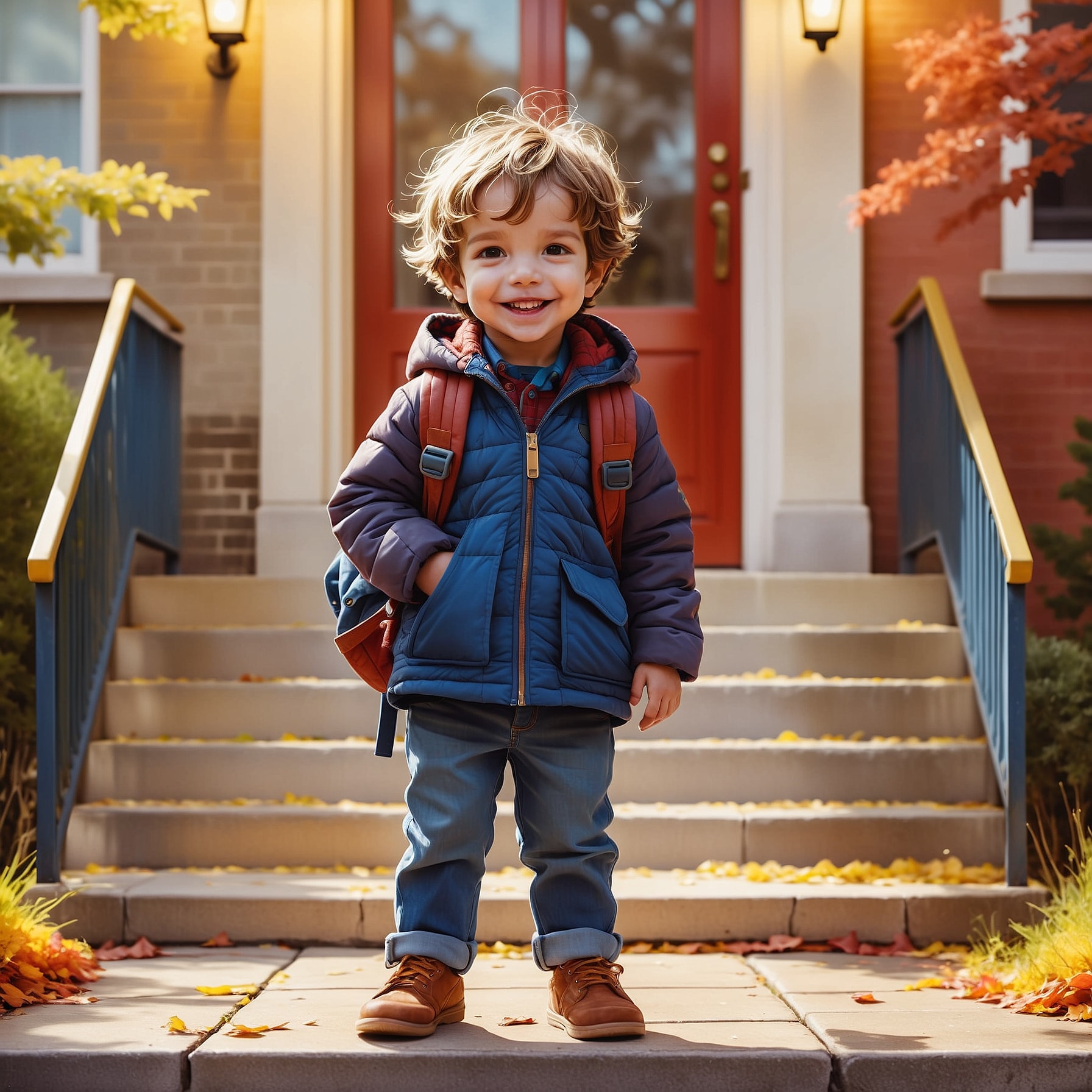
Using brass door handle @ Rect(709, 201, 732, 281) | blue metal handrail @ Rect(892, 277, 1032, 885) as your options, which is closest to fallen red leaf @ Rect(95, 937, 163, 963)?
blue metal handrail @ Rect(892, 277, 1032, 885)

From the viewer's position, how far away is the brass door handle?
5.77 metres

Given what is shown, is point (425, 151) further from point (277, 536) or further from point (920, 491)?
point (920, 491)

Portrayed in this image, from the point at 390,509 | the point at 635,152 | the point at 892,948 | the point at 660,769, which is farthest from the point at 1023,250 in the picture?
the point at 390,509

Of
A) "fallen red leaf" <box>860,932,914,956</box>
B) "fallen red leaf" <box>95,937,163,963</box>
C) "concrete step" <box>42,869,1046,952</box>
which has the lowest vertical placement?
"fallen red leaf" <box>860,932,914,956</box>

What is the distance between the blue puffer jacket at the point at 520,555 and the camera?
247cm

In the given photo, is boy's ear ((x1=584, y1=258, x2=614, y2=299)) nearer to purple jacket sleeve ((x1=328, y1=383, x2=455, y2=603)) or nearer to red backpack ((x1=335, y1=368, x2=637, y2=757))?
red backpack ((x1=335, y1=368, x2=637, y2=757))

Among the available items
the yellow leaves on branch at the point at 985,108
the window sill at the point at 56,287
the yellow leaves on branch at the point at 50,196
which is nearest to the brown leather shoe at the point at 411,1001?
the yellow leaves on branch at the point at 50,196

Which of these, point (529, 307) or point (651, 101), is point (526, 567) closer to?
point (529, 307)

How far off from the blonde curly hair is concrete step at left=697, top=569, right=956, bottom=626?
2.34 metres

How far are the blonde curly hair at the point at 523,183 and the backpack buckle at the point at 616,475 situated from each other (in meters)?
0.38

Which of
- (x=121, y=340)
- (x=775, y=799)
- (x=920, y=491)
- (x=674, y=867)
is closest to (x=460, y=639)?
(x=674, y=867)

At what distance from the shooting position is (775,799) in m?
4.12

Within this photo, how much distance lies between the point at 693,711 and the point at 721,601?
25.7 inches

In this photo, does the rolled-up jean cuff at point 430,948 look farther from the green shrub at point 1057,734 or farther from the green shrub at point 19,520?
the green shrub at point 1057,734
